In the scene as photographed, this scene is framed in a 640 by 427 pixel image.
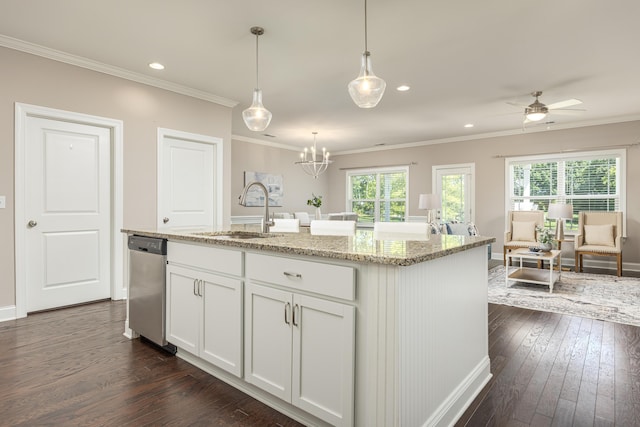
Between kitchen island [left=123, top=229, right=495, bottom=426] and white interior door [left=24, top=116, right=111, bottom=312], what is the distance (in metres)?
2.17

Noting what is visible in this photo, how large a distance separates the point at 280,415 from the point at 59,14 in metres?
3.26

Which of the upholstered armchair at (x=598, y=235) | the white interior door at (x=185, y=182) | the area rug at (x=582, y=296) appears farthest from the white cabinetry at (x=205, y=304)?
the upholstered armchair at (x=598, y=235)

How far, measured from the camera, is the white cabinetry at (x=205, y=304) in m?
1.91

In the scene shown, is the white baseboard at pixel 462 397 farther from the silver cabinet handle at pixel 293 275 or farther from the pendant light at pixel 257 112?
the pendant light at pixel 257 112

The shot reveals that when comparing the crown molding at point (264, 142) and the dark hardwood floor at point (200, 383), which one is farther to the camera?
the crown molding at point (264, 142)

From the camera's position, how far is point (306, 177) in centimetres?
895

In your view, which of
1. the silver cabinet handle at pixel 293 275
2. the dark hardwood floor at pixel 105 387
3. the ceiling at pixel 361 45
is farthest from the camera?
the ceiling at pixel 361 45

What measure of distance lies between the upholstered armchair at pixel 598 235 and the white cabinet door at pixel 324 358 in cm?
568

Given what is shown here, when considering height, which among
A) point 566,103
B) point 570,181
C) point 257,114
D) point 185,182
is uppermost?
point 566,103

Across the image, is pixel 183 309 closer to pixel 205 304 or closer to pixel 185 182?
pixel 205 304

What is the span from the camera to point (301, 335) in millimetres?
1587

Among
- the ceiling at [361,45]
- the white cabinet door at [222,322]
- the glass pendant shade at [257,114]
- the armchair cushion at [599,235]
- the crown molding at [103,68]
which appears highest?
the ceiling at [361,45]

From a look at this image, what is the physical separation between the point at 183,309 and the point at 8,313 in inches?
84.2

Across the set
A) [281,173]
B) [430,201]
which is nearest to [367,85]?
[430,201]
